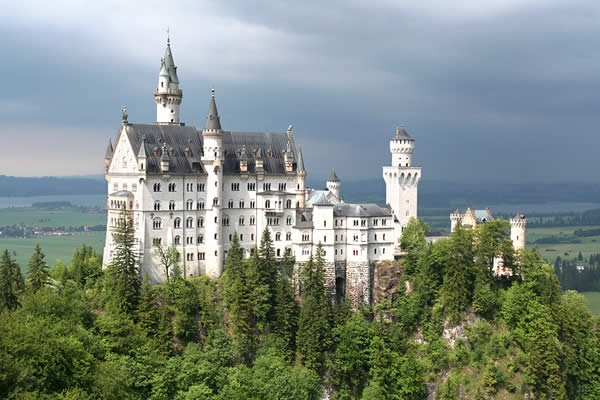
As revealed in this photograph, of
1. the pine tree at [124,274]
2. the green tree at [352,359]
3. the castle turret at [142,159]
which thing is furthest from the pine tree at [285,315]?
the castle turret at [142,159]

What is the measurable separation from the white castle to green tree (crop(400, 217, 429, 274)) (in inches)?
81.7

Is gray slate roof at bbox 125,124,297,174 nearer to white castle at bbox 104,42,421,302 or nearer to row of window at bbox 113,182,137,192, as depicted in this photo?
white castle at bbox 104,42,421,302

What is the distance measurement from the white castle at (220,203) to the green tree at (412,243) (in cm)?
208

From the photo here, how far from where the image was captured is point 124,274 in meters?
92.6

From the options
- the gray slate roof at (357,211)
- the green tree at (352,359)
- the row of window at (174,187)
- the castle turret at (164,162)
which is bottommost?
the green tree at (352,359)

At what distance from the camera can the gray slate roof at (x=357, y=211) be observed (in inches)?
4102

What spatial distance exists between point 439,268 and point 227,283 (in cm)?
2981

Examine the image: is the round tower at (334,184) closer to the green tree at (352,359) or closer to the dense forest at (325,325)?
the dense forest at (325,325)

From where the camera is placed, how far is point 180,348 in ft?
302

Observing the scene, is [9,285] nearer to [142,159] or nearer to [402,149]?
[142,159]

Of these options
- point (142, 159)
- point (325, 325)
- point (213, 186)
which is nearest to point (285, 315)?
point (325, 325)

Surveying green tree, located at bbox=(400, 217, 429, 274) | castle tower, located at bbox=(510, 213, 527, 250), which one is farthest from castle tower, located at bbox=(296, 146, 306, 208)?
castle tower, located at bbox=(510, 213, 527, 250)

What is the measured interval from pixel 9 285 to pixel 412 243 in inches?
2152

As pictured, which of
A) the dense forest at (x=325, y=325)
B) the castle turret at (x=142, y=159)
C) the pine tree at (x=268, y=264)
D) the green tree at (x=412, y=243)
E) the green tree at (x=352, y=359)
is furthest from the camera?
the green tree at (x=412, y=243)
